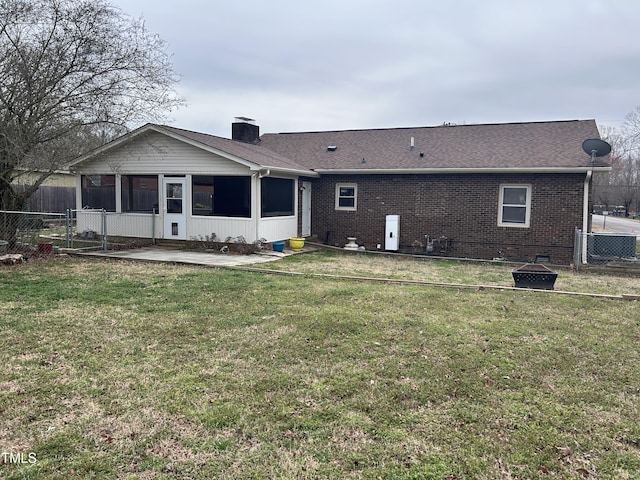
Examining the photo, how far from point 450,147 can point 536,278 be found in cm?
806

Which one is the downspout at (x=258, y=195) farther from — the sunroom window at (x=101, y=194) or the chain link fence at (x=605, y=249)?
the chain link fence at (x=605, y=249)

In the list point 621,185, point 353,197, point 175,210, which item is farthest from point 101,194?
point 621,185

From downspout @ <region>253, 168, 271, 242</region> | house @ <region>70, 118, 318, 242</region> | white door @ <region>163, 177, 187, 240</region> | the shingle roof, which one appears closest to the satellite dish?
the shingle roof

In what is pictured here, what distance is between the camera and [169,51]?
12656 mm

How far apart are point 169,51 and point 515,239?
10.9m

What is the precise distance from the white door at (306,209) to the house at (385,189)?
0.11ft

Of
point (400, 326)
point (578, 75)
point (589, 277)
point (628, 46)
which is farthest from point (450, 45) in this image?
point (400, 326)

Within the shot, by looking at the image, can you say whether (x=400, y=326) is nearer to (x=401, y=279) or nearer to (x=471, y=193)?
(x=401, y=279)

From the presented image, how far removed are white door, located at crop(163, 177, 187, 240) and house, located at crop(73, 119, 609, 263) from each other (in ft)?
0.10

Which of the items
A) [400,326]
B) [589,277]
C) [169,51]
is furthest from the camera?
[169,51]

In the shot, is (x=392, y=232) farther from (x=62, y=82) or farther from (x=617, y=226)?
(x=617, y=226)

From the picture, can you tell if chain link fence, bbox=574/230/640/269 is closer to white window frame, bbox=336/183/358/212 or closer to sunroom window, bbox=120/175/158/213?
white window frame, bbox=336/183/358/212

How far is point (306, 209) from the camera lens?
1636 centimetres

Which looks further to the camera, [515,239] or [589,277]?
[515,239]
